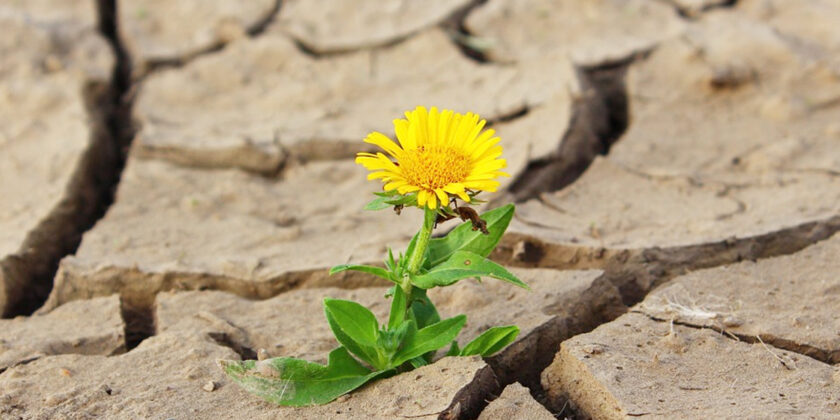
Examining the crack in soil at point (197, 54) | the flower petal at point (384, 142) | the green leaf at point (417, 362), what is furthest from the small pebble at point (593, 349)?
the crack in soil at point (197, 54)

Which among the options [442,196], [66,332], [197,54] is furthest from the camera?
[197,54]

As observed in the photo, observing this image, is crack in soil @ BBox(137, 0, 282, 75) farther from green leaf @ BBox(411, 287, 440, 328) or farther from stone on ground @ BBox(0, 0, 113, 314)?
green leaf @ BBox(411, 287, 440, 328)

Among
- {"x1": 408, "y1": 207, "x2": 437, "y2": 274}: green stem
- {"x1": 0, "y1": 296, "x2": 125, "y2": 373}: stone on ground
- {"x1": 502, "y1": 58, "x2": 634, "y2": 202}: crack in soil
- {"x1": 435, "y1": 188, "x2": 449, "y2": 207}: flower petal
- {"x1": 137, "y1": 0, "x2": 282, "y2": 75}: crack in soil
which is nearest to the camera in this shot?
{"x1": 435, "y1": 188, "x2": 449, "y2": 207}: flower petal

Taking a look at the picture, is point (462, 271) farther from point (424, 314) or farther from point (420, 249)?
point (424, 314)

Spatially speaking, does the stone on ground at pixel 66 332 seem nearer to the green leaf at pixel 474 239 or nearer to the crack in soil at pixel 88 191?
the crack in soil at pixel 88 191

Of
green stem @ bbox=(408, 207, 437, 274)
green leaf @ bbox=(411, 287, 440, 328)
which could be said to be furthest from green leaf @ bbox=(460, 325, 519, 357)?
green stem @ bbox=(408, 207, 437, 274)

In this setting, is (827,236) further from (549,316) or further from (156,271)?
(156,271)

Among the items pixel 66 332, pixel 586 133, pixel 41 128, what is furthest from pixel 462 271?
pixel 41 128
